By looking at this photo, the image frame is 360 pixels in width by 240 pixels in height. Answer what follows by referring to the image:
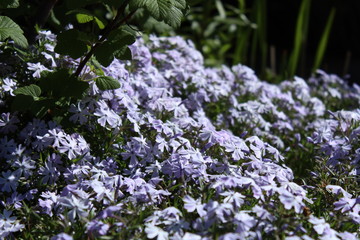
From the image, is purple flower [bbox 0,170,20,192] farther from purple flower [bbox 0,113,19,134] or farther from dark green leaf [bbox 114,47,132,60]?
dark green leaf [bbox 114,47,132,60]

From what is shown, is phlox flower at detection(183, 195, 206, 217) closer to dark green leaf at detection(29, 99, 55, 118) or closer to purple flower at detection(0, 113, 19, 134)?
dark green leaf at detection(29, 99, 55, 118)

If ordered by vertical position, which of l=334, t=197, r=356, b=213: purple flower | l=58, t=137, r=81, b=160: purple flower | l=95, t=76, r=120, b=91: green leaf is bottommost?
l=58, t=137, r=81, b=160: purple flower

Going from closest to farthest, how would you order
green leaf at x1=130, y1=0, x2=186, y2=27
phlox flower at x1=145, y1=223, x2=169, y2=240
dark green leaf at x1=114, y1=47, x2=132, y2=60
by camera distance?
phlox flower at x1=145, y1=223, x2=169, y2=240, green leaf at x1=130, y1=0, x2=186, y2=27, dark green leaf at x1=114, y1=47, x2=132, y2=60

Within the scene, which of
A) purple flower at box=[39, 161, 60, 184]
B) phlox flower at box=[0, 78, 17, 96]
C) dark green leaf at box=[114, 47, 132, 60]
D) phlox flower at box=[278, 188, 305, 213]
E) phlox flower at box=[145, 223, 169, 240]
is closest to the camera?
phlox flower at box=[145, 223, 169, 240]

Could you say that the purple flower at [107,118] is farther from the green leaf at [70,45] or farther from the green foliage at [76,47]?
the green leaf at [70,45]

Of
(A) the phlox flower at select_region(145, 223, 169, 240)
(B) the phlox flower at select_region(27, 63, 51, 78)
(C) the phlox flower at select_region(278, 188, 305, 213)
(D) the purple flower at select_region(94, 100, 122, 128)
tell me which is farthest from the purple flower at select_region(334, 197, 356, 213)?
(B) the phlox flower at select_region(27, 63, 51, 78)

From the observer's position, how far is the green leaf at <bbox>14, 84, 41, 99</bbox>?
90.4 inches

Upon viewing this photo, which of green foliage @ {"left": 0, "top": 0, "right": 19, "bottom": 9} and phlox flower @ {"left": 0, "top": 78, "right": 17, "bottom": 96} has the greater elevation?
green foliage @ {"left": 0, "top": 0, "right": 19, "bottom": 9}

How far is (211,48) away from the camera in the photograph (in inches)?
210

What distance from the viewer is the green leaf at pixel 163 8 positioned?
2.04 meters

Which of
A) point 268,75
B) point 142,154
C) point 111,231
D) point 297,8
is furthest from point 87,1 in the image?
point 297,8

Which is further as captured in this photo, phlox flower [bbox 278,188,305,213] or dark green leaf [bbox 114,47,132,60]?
dark green leaf [bbox 114,47,132,60]

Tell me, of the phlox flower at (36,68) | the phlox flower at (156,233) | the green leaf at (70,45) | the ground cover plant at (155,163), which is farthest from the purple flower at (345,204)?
the phlox flower at (36,68)

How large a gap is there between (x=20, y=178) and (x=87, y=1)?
834 mm
